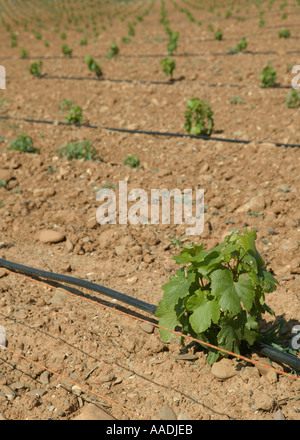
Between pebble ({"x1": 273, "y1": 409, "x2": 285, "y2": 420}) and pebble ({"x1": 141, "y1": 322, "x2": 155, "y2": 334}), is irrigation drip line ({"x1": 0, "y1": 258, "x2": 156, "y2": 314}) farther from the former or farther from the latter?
pebble ({"x1": 273, "y1": 409, "x2": 285, "y2": 420})

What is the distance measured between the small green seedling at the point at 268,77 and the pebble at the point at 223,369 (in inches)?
242

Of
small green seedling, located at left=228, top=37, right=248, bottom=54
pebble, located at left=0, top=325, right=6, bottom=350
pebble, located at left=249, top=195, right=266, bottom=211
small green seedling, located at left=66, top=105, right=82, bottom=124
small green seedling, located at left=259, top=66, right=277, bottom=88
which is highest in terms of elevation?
small green seedling, located at left=228, top=37, right=248, bottom=54

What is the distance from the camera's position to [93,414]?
241cm

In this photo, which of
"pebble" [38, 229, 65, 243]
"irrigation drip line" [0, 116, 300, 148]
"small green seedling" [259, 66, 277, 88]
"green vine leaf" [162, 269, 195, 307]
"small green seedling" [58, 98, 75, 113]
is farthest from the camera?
"small green seedling" [58, 98, 75, 113]

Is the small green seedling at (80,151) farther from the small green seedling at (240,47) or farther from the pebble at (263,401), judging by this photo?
the small green seedling at (240,47)

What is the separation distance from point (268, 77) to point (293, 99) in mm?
1082

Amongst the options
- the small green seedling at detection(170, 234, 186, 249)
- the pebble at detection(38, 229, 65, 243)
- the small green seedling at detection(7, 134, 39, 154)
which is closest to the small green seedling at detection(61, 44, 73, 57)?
the small green seedling at detection(7, 134, 39, 154)

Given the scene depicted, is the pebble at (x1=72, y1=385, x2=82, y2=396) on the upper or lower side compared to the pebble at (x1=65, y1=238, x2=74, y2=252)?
lower

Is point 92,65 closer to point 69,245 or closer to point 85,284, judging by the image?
point 69,245

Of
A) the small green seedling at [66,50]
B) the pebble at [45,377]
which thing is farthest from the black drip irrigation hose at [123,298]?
the small green seedling at [66,50]

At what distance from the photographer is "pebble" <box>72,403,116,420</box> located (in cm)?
240

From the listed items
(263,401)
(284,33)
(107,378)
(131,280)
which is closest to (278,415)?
(263,401)

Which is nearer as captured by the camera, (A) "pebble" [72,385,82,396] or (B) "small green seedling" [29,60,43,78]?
(A) "pebble" [72,385,82,396]

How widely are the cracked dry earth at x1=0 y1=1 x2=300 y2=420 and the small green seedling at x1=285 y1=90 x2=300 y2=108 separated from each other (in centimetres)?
20
